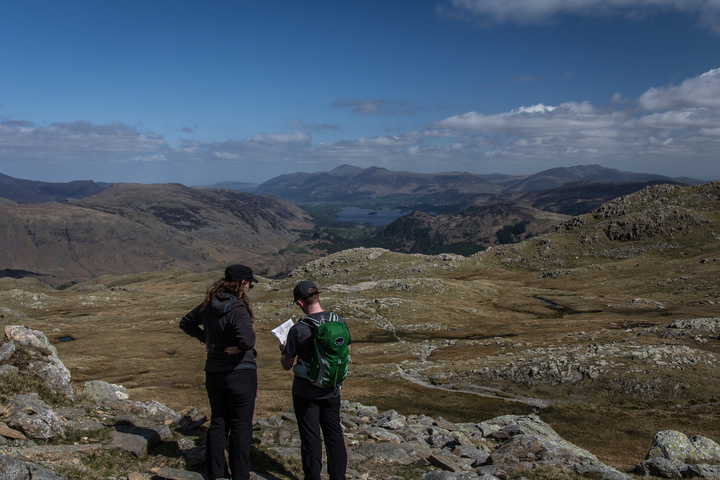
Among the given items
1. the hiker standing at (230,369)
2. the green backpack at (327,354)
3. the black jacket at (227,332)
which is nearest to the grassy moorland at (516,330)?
the hiker standing at (230,369)

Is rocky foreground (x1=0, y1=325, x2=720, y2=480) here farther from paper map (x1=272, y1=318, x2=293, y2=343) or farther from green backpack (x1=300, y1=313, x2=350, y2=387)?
paper map (x1=272, y1=318, x2=293, y2=343)

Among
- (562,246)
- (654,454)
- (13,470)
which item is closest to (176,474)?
(13,470)

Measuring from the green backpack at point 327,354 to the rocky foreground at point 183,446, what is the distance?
409 cm

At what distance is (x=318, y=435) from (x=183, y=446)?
6.14 metres

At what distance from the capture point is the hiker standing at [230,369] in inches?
447

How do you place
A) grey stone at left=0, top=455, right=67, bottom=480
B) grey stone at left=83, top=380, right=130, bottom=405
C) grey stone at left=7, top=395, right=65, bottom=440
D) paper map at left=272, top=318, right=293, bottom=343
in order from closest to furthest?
grey stone at left=0, top=455, right=67, bottom=480 < paper map at left=272, top=318, right=293, bottom=343 < grey stone at left=7, top=395, right=65, bottom=440 < grey stone at left=83, top=380, right=130, bottom=405

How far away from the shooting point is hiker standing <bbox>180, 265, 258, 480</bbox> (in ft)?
37.3

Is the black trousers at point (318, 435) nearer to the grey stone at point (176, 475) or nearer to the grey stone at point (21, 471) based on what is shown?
the grey stone at point (176, 475)

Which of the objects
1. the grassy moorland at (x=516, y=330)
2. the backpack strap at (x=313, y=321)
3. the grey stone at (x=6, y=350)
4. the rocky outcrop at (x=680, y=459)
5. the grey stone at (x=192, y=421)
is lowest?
the grassy moorland at (x=516, y=330)

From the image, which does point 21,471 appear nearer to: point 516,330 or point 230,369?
point 230,369

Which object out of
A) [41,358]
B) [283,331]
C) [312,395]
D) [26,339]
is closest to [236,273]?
[283,331]

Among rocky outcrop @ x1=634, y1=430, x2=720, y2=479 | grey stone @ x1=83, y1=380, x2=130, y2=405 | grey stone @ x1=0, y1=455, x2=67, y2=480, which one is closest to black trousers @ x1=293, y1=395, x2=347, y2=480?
grey stone @ x1=0, y1=455, x2=67, y2=480

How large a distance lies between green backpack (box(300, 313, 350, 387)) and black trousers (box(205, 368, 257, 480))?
196 centimetres

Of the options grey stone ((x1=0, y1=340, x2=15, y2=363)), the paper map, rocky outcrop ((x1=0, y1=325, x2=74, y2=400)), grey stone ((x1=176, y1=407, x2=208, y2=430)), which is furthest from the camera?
rocky outcrop ((x1=0, y1=325, x2=74, y2=400))
